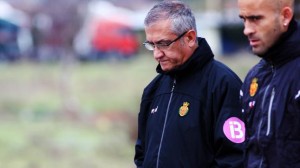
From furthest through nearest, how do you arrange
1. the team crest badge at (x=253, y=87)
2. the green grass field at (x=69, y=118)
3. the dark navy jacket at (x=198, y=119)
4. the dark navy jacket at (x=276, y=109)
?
the green grass field at (x=69, y=118), the dark navy jacket at (x=198, y=119), the team crest badge at (x=253, y=87), the dark navy jacket at (x=276, y=109)

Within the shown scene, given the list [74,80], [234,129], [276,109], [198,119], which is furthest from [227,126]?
[74,80]

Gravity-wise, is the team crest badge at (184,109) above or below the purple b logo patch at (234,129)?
above

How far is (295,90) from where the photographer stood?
316 centimetres

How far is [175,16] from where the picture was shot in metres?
3.64

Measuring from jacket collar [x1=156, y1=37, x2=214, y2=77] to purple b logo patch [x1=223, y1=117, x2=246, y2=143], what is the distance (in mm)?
346

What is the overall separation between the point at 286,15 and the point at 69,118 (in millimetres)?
10837

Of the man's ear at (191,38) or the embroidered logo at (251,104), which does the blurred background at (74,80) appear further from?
the embroidered logo at (251,104)

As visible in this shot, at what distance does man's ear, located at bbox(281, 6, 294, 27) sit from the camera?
10.6 feet

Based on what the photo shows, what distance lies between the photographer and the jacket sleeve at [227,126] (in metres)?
3.46

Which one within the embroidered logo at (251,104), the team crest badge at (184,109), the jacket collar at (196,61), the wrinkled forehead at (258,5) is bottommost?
the team crest badge at (184,109)

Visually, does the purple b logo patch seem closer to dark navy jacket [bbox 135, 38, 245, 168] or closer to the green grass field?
dark navy jacket [bbox 135, 38, 245, 168]

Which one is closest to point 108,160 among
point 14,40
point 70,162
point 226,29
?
point 70,162

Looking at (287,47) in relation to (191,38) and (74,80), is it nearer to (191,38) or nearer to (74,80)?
(191,38)

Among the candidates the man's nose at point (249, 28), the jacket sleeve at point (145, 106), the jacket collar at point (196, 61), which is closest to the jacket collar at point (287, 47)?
the man's nose at point (249, 28)
